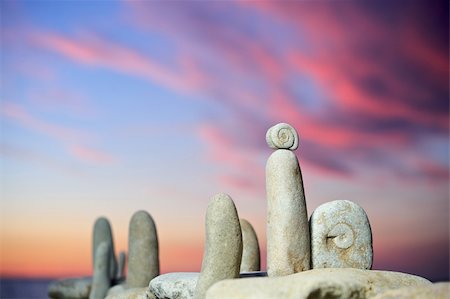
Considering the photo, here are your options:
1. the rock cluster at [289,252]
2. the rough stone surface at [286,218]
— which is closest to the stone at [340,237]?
the rock cluster at [289,252]

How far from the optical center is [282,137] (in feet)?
42.0

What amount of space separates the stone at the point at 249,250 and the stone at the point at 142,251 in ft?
6.97

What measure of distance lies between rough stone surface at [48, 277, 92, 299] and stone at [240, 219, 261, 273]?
606 centimetres

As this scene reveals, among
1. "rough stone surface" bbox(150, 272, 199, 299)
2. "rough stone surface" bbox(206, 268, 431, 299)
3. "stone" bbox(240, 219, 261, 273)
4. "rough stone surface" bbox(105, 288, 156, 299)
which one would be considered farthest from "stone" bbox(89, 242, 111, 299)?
"rough stone surface" bbox(206, 268, 431, 299)

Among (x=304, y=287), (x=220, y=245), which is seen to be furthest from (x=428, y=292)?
(x=220, y=245)

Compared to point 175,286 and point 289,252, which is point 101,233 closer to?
point 175,286

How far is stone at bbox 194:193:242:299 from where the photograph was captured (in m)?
11.6

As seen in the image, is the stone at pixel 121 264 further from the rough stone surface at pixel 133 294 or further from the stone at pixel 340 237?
the stone at pixel 340 237

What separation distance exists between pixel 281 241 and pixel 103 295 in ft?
25.6

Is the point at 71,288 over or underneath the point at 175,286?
underneath

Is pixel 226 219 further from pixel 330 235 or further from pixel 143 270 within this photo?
pixel 143 270

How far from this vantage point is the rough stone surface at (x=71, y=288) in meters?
19.9

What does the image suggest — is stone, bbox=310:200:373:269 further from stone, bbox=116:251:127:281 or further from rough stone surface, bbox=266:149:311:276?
stone, bbox=116:251:127:281

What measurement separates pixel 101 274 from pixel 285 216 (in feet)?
26.3
